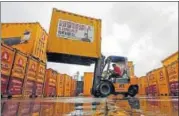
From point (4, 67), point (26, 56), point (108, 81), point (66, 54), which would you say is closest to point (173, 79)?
point (108, 81)

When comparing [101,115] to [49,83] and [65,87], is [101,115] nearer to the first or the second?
[49,83]

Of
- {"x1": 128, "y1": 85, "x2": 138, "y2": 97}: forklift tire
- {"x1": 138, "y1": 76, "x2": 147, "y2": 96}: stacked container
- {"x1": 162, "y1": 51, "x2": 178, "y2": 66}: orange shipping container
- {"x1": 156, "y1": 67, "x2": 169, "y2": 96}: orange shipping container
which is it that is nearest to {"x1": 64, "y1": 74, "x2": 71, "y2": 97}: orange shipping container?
{"x1": 138, "y1": 76, "x2": 147, "y2": 96}: stacked container

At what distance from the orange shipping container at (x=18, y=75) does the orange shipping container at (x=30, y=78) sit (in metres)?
0.37

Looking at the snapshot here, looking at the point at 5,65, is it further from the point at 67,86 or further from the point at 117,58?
the point at 67,86

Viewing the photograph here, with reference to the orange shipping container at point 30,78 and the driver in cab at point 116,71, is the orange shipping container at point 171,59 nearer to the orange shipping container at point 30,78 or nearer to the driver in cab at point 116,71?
the driver in cab at point 116,71

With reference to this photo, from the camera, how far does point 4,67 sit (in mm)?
8609

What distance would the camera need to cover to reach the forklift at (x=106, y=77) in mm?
10562

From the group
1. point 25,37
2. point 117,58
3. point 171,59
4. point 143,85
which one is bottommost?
point 143,85

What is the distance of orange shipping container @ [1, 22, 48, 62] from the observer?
1341 cm

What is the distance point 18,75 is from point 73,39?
10.1 ft

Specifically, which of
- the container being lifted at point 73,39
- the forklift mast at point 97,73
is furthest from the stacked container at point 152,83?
the container being lifted at point 73,39

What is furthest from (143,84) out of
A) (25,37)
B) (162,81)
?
(25,37)

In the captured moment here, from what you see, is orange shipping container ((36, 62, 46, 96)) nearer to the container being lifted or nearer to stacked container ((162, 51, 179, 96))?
the container being lifted

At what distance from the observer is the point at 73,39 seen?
10.2 meters
